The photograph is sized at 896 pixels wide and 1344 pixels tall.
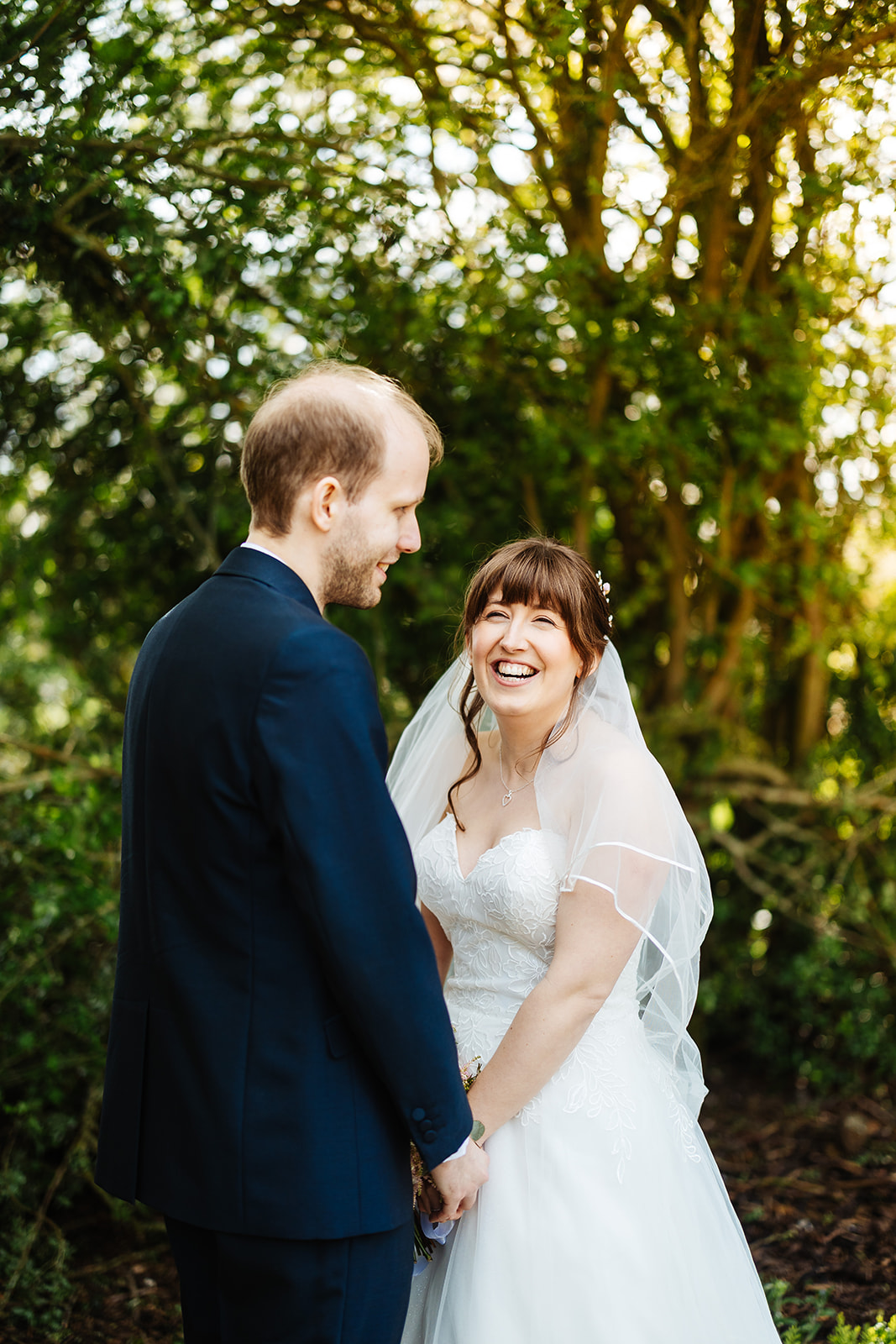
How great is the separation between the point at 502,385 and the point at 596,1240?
3.24 m

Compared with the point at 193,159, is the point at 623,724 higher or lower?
lower

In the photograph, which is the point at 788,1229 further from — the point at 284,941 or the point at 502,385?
the point at 502,385

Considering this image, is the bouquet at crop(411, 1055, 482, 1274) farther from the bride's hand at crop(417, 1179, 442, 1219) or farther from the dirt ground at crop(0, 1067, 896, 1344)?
the dirt ground at crop(0, 1067, 896, 1344)

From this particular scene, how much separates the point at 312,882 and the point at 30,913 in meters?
2.71

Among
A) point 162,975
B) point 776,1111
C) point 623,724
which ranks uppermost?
point 623,724

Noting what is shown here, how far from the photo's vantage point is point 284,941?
1.56 m

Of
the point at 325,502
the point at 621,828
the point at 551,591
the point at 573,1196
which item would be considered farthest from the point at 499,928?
the point at 325,502

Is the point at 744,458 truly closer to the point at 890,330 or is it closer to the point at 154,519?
the point at 890,330

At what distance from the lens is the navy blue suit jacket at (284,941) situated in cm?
152

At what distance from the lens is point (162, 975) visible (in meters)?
1.66

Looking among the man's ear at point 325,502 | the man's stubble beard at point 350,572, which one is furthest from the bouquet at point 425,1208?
the man's ear at point 325,502

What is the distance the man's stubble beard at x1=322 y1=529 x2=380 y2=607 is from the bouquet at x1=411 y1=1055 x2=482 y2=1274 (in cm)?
88

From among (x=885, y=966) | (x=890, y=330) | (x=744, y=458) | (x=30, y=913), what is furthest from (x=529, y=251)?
(x=885, y=966)

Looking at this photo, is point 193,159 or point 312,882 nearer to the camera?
point 312,882
